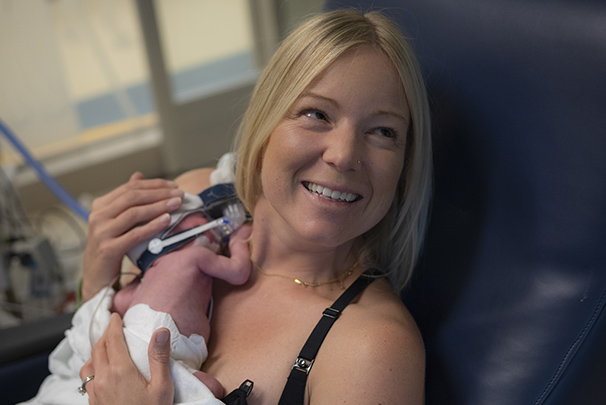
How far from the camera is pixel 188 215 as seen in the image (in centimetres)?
128

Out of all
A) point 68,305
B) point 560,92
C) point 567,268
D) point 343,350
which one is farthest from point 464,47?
point 68,305

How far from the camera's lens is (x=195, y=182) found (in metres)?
1.46

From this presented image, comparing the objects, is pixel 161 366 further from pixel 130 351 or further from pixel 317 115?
pixel 317 115

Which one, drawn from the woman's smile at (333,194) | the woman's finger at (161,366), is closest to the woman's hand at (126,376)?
the woman's finger at (161,366)

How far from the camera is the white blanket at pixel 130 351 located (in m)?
1.01

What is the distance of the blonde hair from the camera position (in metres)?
1.10

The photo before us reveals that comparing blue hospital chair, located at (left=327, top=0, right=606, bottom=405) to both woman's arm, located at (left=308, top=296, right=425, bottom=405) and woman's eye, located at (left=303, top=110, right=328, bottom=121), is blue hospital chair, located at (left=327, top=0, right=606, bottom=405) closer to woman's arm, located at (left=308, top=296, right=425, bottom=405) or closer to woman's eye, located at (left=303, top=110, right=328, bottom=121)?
woman's arm, located at (left=308, top=296, right=425, bottom=405)

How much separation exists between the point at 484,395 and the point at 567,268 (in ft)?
0.85

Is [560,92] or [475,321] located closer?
→ [560,92]

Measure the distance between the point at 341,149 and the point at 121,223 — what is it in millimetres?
511

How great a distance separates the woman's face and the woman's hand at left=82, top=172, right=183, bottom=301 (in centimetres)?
27

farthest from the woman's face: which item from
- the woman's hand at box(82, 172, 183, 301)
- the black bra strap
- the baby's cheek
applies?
the baby's cheek

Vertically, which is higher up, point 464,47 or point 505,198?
point 464,47

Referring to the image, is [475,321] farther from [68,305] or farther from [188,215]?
[68,305]
